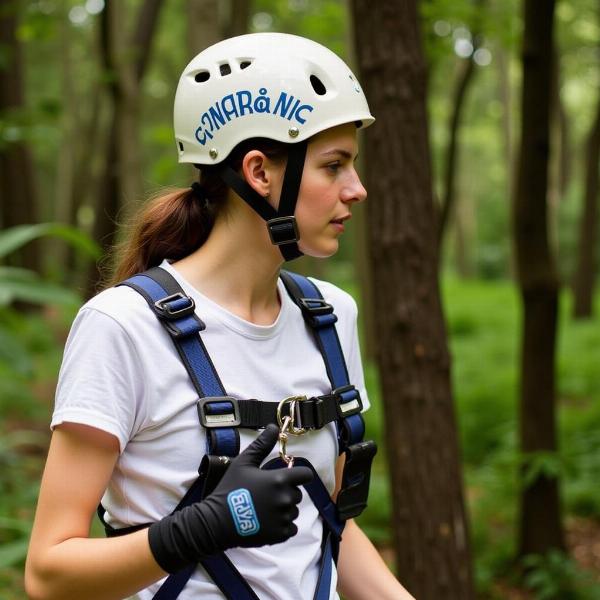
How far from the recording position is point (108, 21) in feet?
27.3

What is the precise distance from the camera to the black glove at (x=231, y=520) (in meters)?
1.78

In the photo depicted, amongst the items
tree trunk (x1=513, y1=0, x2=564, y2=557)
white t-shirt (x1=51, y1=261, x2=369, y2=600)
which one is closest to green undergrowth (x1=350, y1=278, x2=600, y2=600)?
tree trunk (x1=513, y1=0, x2=564, y2=557)

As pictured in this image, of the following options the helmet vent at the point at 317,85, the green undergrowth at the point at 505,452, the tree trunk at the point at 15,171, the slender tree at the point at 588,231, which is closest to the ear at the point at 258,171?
the helmet vent at the point at 317,85

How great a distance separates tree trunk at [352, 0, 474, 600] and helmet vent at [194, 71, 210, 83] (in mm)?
1746

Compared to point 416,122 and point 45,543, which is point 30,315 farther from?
point 45,543

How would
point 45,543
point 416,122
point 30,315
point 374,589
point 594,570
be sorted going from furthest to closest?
point 30,315 → point 594,570 → point 416,122 → point 374,589 → point 45,543

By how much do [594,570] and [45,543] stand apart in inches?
220

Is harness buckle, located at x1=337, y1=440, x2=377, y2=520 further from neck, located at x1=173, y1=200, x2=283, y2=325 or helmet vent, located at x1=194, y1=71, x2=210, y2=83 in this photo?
helmet vent, located at x1=194, y1=71, x2=210, y2=83

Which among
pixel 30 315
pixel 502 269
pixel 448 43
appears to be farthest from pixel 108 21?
pixel 502 269

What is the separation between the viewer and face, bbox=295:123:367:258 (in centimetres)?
217

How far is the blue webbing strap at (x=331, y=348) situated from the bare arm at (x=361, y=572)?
17 centimetres

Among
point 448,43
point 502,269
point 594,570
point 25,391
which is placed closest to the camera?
point 594,570

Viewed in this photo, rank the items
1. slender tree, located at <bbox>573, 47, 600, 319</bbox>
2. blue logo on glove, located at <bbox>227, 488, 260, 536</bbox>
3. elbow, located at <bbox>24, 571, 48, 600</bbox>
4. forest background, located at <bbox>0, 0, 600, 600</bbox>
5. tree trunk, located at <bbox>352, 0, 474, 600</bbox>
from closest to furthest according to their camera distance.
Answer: blue logo on glove, located at <bbox>227, 488, 260, 536</bbox> → elbow, located at <bbox>24, 571, 48, 600</bbox> → tree trunk, located at <bbox>352, 0, 474, 600</bbox> → forest background, located at <bbox>0, 0, 600, 600</bbox> → slender tree, located at <bbox>573, 47, 600, 319</bbox>

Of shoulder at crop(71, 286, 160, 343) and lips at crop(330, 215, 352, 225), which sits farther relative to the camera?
lips at crop(330, 215, 352, 225)
